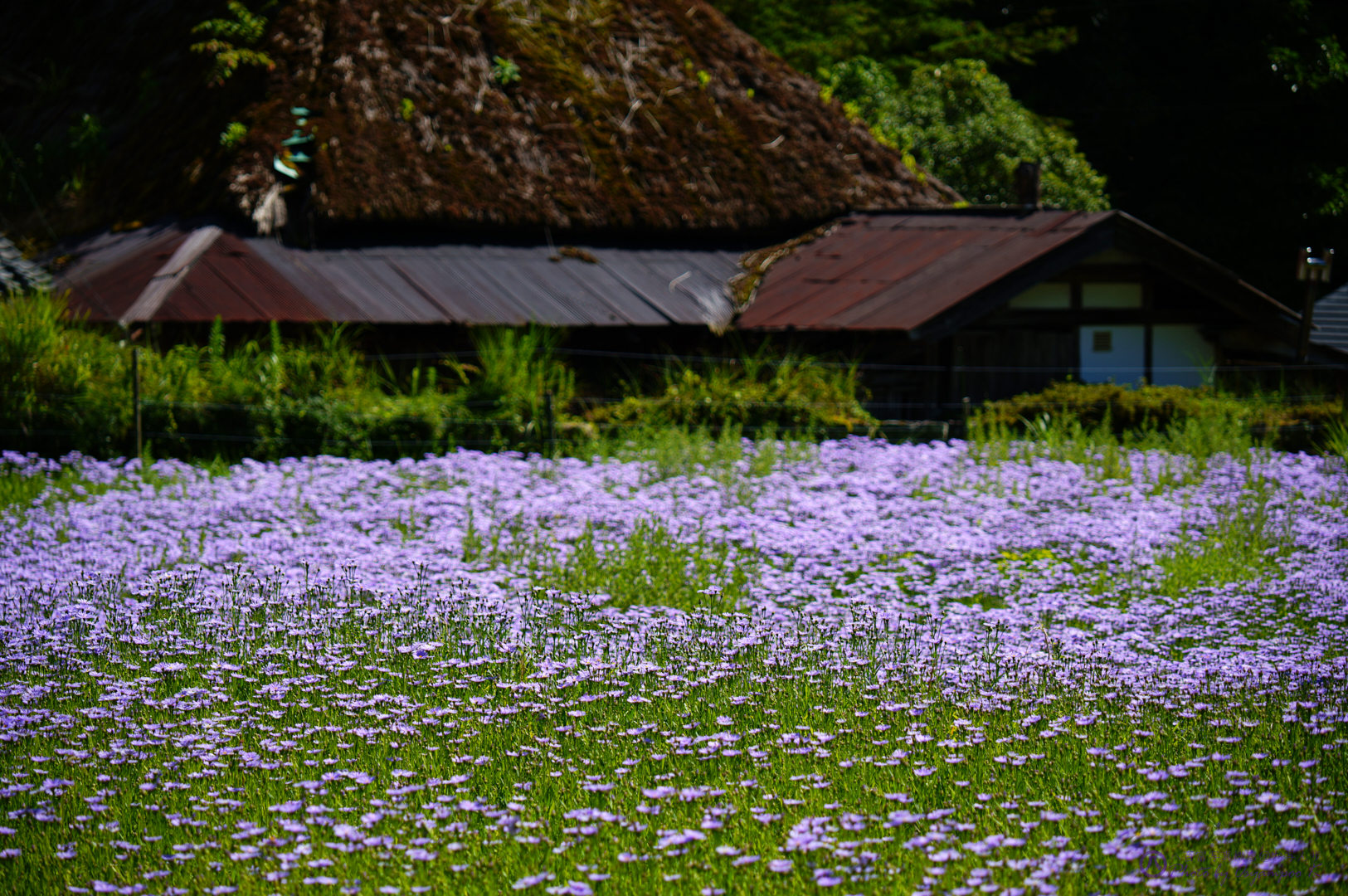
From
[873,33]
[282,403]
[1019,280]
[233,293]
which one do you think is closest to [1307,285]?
[1019,280]

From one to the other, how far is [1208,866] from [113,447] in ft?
35.6

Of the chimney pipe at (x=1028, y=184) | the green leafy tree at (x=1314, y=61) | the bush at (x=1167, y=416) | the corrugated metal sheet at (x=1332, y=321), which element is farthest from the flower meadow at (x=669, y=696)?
the green leafy tree at (x=1314, y=61)

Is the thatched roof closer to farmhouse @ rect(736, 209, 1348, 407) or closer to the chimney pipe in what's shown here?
farmhouse @ rect(736, 209, 1348, 407)

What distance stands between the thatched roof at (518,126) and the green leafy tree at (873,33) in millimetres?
7970

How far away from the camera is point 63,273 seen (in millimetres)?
15500

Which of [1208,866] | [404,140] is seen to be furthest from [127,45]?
[1208,866]

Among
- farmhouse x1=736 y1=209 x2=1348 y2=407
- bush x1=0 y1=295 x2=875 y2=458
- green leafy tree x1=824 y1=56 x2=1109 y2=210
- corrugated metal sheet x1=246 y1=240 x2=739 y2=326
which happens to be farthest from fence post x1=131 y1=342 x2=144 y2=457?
green leafy tree x1=824 y1=56 x2=1109 y2=210

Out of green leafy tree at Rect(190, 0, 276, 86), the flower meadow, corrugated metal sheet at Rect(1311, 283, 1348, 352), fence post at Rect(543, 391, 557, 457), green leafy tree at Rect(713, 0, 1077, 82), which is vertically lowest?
the flower meadow

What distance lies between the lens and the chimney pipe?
18812 mm

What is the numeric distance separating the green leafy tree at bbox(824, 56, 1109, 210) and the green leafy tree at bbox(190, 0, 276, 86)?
11.7 m

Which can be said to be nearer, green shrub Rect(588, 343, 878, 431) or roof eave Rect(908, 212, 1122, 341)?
green shrub Rect(588, 343, 878, 431)

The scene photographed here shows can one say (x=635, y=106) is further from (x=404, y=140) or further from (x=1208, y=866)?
(x=1208, y=866)

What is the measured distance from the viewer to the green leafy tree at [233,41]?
57.0ft

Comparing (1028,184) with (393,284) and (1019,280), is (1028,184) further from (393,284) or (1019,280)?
(393,284)
